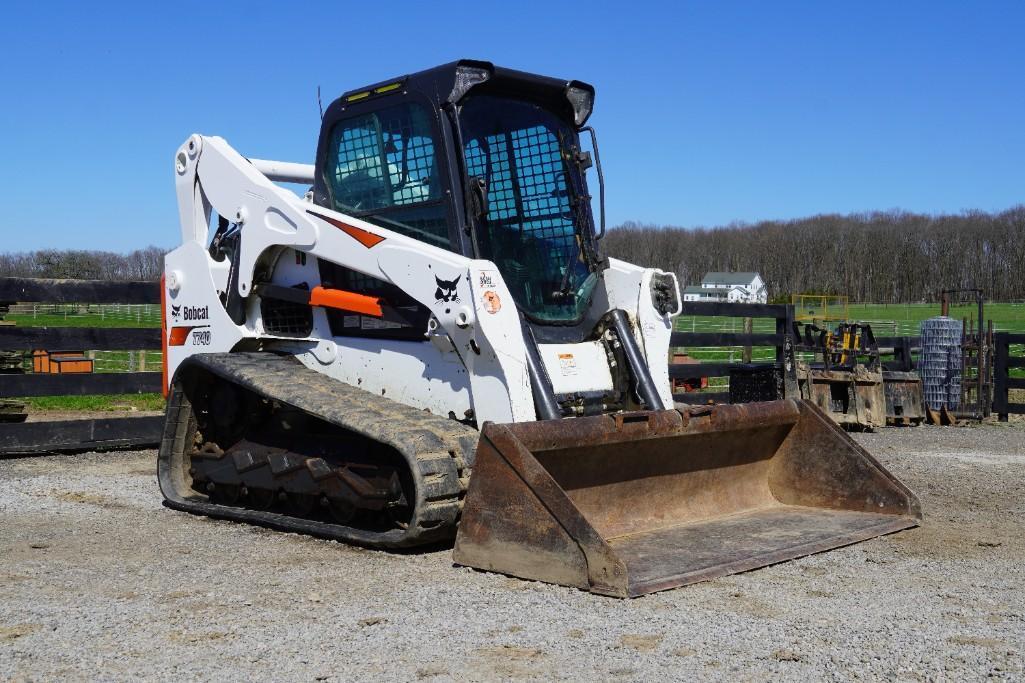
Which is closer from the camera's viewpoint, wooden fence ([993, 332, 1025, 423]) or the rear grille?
the rear grille

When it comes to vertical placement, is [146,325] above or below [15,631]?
above

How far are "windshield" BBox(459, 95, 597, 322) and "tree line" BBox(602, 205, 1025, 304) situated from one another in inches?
2965

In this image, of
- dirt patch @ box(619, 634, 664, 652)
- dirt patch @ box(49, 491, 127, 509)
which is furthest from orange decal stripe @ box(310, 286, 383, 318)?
dirt patch @ box(619, 634, 664, 652)

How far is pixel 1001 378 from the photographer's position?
1584 centimetres

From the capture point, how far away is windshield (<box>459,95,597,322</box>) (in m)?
6.82

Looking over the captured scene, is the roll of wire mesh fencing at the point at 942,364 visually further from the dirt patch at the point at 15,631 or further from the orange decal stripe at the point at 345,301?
the dirt patch at the point at 15,631

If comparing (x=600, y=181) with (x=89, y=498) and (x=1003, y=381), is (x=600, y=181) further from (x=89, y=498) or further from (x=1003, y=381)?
(x=1003, y=381)

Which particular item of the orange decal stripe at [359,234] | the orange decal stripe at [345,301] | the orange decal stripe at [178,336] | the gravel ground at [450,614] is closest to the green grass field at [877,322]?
the orange decal stripe at [178,336]

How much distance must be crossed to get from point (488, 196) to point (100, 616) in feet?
11.2

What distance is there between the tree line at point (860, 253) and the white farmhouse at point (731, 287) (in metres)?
1.24

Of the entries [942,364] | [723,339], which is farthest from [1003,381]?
[723,339]

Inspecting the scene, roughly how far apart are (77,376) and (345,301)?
4.53 m

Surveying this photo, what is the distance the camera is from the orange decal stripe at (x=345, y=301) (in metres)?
6.69

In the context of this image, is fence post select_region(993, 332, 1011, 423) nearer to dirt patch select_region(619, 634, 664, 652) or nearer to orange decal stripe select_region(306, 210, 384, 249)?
orange decal stripe select_region(306, 210, 384, 249)
